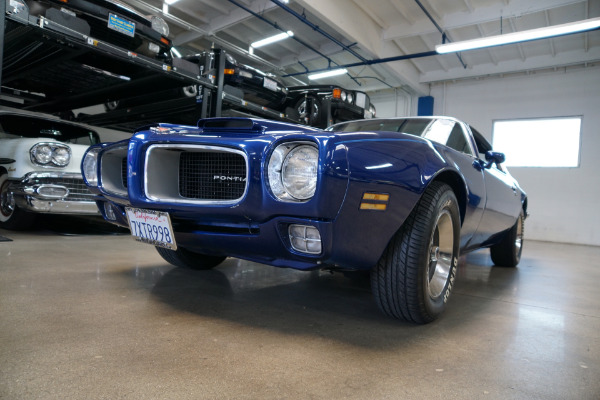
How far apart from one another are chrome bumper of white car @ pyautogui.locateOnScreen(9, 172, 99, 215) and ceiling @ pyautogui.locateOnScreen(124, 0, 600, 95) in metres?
3.92

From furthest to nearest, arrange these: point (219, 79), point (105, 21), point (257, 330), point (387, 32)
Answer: point (387, 32)
point (219, 79)
point (105, 21)
point (257, 330)

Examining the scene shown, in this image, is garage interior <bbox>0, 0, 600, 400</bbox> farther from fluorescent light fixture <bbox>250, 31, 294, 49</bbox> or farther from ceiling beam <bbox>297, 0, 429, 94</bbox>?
fluorescent light fixture <bbox>250, 31, 294, 49</bbox>

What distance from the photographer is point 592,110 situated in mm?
9312

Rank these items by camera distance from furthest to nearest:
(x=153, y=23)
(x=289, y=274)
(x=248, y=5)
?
(x=248, y=5) → (x=153, y=23) → (x=289, y=274)

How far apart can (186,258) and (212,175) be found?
984mm

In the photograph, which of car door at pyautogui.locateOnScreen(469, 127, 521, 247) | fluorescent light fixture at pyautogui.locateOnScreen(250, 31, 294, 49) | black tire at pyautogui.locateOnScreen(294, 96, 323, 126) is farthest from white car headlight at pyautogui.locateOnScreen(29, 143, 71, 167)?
fluorescent light fixture at pyautogui.locateOnScreen(250, 31, 294, 49)

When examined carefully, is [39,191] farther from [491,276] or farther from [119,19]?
[491,276]

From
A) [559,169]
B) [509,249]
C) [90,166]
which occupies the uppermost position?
[559,169]

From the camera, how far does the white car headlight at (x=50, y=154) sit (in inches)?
151

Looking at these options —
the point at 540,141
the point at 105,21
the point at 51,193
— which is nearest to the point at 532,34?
the point at 540,141

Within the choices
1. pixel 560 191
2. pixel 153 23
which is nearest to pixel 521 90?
pixel 560 191

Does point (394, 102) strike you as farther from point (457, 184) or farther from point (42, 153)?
point (457, 184)

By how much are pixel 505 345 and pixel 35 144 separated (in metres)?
4.22

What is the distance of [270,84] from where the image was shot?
5.45 metres
